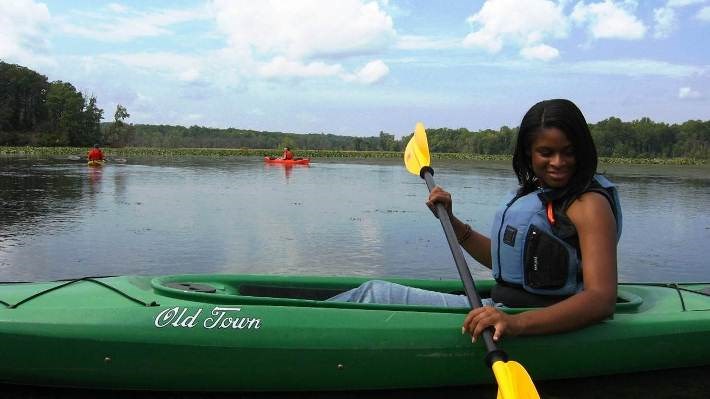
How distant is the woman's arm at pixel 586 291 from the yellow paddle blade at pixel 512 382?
124 mm

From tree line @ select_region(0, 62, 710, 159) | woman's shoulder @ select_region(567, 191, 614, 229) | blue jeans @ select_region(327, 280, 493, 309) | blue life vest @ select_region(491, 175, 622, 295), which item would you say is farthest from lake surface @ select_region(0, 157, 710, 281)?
tree line @ select_region(0, 62, 710, 159)

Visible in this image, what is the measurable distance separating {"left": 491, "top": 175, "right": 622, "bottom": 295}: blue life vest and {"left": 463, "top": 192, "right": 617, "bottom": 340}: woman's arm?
4.7 inches

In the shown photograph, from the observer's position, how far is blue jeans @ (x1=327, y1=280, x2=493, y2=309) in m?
3.42

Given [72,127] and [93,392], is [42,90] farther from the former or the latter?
[93,392]

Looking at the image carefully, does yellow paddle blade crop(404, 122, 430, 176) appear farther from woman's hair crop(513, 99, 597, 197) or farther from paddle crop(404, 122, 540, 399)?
woman's hair crop(513, 99, 597, 197)

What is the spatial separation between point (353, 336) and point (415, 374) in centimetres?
38

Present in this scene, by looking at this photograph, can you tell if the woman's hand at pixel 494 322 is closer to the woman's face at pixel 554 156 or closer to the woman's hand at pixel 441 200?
the woman's face at pixel 554 156

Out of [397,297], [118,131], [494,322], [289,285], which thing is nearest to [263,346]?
[397,297]

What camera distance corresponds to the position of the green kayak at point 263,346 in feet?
10.2

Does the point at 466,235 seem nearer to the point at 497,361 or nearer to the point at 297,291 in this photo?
the point at 497,361

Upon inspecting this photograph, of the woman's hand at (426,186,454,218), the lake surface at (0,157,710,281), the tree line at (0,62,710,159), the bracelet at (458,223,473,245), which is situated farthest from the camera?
the tree line at (0,62,710,159)

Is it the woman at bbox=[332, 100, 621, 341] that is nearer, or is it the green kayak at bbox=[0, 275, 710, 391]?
the woman at bbox=[332, 100, 621, 341]

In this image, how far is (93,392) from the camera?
10.9 feet

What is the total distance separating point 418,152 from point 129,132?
79307 millimetres
